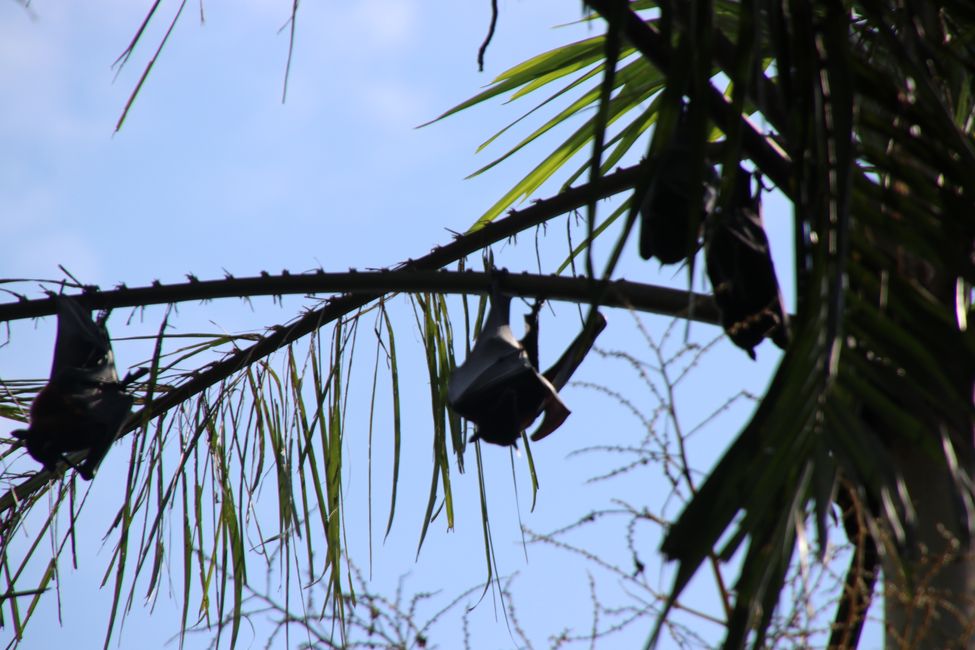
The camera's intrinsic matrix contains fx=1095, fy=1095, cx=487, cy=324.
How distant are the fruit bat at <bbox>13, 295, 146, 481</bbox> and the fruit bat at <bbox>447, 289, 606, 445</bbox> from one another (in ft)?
2.77

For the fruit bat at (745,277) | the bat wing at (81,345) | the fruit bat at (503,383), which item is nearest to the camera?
the fruit bat at (745,277)

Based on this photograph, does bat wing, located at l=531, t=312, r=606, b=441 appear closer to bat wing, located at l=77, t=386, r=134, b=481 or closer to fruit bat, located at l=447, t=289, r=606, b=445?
fruit bat, located at l=447, t=289, r=606, b=445

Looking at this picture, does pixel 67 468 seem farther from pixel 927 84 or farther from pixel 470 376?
pixel 927 84

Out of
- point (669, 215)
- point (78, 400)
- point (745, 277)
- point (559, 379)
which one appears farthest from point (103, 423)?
point (745, 277)

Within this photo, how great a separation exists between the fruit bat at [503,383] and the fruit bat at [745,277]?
0.44 m

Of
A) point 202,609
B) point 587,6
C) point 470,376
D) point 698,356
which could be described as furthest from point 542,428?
point 587,6

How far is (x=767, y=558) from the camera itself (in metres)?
1.13

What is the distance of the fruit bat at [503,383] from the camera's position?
2.39 m

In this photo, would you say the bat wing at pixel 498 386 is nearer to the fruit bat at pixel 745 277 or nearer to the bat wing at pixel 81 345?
the fruit bat at pixel 745 277

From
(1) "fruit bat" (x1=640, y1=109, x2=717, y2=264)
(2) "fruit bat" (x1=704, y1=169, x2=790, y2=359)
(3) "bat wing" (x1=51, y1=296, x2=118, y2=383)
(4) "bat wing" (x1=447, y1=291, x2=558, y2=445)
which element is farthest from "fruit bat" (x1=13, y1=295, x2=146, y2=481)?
(2) "fruit bat" (x1=704, y1=169, x2=790, y2=359)

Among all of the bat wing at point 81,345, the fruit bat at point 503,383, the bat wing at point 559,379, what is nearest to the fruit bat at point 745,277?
the fruit bat at point 503,383

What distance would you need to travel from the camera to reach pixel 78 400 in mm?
2545

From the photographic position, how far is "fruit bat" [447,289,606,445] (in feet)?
7.86

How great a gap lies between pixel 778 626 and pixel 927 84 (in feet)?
2.49
